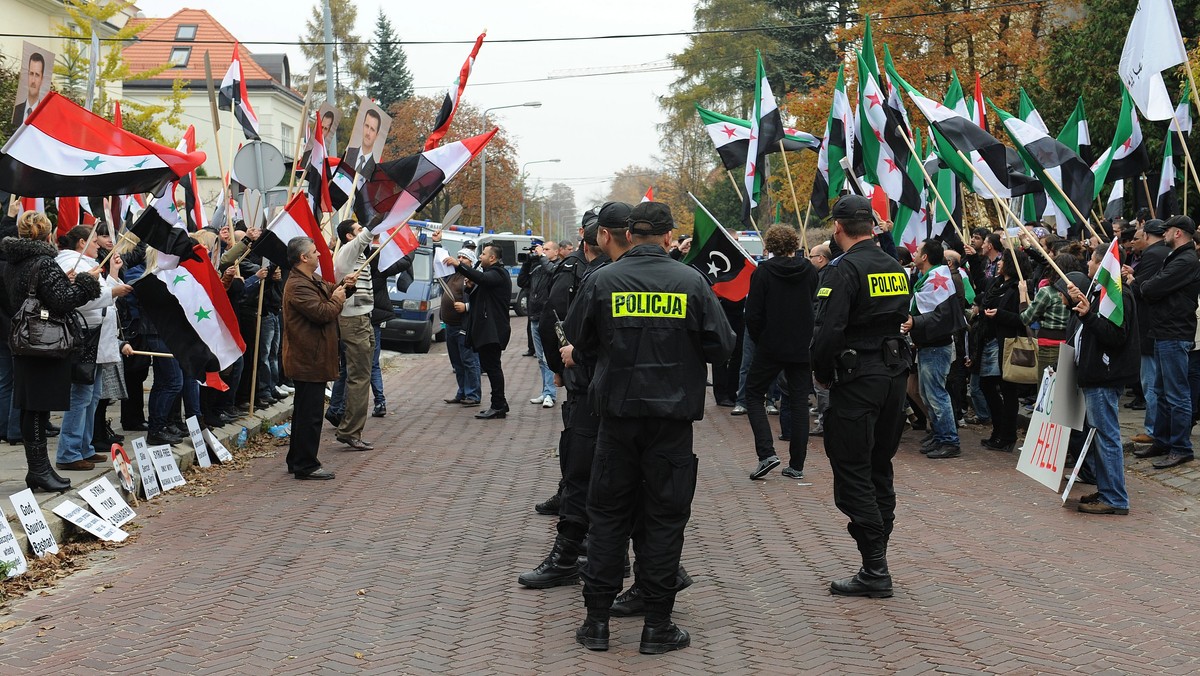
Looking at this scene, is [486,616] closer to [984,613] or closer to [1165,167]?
[984,613]

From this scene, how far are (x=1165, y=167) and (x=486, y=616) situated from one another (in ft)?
31.4

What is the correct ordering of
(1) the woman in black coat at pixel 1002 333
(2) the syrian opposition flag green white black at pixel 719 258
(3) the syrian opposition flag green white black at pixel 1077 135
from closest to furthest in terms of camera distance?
(1) the woman in black coat at pixel 1002 333 → (2) the syrian opposition flag green white black at pixel 719 258 → (3) the syrian opposition flag green white black at pixel 1077 135

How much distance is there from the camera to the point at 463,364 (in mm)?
14703

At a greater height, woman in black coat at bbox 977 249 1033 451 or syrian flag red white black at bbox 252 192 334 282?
syrian flag red white black at bbox 252 192 334 282

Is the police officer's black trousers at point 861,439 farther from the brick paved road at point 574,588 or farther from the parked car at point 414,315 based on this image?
the parked car at point 414,315

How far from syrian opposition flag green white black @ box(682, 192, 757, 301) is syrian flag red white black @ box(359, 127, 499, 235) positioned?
109 inches

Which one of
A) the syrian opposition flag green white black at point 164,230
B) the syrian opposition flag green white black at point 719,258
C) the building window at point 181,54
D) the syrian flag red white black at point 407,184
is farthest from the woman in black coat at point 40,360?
the building window at point 181,54

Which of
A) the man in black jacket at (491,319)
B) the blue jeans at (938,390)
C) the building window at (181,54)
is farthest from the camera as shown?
the building window at (181,54)

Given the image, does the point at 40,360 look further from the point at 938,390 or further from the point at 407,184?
the point at 938,390

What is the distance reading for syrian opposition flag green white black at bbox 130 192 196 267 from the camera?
878 cm

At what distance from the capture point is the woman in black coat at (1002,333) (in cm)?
1074

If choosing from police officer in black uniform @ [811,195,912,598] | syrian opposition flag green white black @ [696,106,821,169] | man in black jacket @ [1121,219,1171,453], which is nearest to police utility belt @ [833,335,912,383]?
police officer in black uniform @ [811,195,912,598]

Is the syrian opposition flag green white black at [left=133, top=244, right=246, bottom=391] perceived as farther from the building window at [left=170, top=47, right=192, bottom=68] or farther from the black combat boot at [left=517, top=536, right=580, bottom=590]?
the building window at [left=170, top=47, right=192, bottom=68]

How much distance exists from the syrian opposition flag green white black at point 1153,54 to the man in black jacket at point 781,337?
3.35 meters
